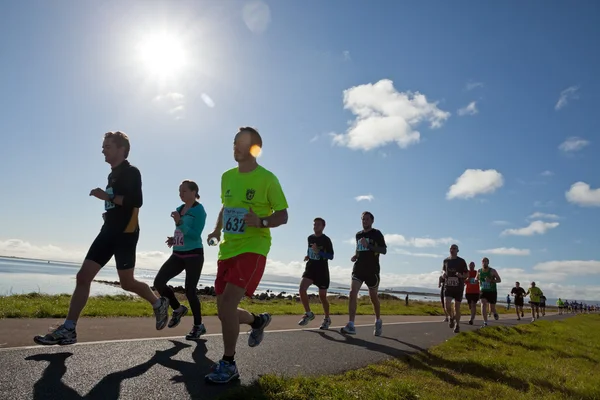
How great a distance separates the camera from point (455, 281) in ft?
36.3

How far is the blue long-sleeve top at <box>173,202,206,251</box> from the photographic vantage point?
617 cm

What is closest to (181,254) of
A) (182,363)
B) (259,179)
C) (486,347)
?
(182,363)

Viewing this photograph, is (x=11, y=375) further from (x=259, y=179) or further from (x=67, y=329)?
(x=259, y=179)

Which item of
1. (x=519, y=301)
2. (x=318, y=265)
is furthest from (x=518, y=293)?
(x=318, y=265)

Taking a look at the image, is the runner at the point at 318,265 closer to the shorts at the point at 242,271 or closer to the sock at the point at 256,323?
the sock at the point at 256,323

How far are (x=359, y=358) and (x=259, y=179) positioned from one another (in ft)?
9.61

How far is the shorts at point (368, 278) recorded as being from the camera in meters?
8.36

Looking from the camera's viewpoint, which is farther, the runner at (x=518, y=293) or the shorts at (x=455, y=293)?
the runner at (x=518, y=293)

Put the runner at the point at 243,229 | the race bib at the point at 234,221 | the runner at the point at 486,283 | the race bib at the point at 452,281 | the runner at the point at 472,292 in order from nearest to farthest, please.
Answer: the runner at the point at 243,229, the race bib at the point at 234,221, the race bib at the point at 452,281, the runner at the point at 472,292, the runner at the point at 486,283

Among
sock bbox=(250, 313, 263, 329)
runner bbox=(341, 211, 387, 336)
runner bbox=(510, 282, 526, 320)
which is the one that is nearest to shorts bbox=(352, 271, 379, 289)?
runner bbox=(341, 211, 387, 336)

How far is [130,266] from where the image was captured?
197 inches

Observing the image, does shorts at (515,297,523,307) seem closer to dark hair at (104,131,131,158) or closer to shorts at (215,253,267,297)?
shorts at (215,253,267,297)

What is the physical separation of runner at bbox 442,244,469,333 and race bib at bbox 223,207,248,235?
335 inches

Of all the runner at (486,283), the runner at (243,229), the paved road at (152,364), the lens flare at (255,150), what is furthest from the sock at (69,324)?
the runner at (486,283)
